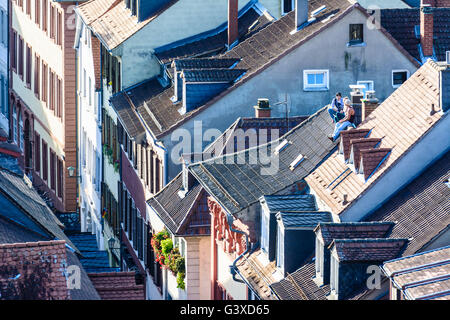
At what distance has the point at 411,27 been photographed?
55188 mm

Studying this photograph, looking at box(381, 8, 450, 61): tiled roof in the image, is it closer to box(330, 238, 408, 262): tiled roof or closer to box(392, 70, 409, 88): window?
box(392, 70, 409, 88): window

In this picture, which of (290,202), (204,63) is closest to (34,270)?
(290,202)

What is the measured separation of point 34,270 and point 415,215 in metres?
8.96

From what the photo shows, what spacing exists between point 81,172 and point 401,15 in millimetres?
24990

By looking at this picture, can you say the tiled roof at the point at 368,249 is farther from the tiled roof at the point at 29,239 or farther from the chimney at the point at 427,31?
the chimney at the point at 427,31

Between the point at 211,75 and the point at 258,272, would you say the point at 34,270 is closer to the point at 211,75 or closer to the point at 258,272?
the point at 258,272

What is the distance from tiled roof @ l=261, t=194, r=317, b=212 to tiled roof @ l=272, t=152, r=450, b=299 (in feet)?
7.30

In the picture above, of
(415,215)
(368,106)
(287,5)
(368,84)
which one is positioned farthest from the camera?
(287,5)

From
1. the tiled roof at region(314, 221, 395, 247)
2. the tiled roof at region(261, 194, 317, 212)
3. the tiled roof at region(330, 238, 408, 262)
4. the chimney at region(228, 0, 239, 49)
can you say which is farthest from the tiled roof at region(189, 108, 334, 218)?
the chimney at region(228, 0, 239, 49)

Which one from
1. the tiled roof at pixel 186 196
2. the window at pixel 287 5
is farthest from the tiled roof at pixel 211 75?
the window at pixel 287 5

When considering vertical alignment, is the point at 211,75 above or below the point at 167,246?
above

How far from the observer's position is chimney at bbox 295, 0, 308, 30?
5366cm
